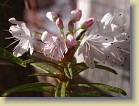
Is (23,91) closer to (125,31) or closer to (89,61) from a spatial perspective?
(89,61)

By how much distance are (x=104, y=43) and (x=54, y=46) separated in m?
0.22

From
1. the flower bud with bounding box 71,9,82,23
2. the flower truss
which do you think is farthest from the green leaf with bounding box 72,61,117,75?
the flower bud with bounding box 71,9,82,23

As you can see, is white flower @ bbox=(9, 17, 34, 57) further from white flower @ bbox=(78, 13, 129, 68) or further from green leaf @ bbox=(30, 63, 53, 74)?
white flower @ bbox=(78, 13, 129, 68)

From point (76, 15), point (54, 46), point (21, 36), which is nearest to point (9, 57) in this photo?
point (21, 36)

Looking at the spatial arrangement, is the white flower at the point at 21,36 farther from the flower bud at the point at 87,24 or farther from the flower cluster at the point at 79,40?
the flower bud at the point at 87,24

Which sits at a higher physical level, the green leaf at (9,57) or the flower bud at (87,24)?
the flower bud at (87,24)

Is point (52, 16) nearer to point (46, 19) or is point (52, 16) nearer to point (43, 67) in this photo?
point (46, 19)

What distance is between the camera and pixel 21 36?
5.36ft

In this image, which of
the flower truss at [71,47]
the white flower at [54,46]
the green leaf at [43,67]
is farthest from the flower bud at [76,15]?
the green leaf at [43,67]

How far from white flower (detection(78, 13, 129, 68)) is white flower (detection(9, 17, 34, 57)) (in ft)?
0.77

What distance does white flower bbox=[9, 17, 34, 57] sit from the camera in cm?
162

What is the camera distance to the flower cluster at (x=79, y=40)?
1575mm

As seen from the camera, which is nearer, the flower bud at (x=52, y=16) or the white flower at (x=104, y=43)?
the white flower at (x=104, y=43)

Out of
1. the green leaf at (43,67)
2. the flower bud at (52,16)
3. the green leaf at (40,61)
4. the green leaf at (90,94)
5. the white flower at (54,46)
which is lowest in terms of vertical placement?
the green leaf at (90,94)
